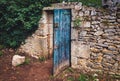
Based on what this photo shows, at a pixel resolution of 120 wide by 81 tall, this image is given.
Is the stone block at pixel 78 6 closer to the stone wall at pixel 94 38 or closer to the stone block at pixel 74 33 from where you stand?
the stone wall at pixel 94 38

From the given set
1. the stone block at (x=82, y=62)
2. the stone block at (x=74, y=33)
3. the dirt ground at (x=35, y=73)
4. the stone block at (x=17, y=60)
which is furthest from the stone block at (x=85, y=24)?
the stone block at (x=17, y=60)

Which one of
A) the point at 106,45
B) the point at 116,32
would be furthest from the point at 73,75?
the point at 116,32

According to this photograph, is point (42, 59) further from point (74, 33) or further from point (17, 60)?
point (74, 33)

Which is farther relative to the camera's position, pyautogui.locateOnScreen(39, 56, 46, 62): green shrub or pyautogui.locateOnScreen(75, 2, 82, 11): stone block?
pyautogui.locateOnScreen(39, 56, 46, 62): green shrub

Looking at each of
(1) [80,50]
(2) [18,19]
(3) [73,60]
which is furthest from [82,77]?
(2) [18,19]

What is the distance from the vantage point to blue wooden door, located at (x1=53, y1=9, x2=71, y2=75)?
7305mm

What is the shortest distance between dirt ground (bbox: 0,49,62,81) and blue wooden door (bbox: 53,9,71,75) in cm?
57

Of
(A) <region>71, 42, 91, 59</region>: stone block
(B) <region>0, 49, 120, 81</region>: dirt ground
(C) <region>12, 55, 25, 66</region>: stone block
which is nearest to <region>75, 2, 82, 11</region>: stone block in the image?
(A) <region>71, 42, 91, 59</region>: stone block

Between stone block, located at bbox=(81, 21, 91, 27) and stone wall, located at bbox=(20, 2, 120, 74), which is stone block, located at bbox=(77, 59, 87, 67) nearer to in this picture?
stone wall, located at bbox=(20, 2, 120, 74)

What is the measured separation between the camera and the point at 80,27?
277 inches

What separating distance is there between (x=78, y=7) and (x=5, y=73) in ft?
11.6

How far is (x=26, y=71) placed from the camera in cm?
799

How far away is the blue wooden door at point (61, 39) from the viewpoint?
288 inches

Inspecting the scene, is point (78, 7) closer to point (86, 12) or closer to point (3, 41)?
point (86, 12)
